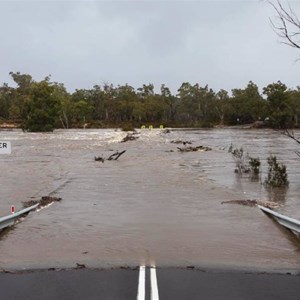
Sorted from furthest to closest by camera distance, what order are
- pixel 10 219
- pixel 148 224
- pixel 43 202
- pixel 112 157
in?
1. pixel 112 157
2. pixel 43 202
3. pixel 148 224
4. pixel 10 219

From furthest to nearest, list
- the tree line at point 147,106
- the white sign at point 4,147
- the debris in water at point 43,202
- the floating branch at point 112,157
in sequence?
1. the tree line at point 147,106
2. the floating branch at point 112,157
3. the debris in water at point 43,202
4. the white sign at point 4,147

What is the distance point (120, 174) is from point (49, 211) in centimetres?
972

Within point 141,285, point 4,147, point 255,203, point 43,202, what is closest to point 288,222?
point 255,203

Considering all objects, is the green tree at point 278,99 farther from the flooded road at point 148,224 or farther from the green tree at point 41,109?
the flooded road at point 148,224

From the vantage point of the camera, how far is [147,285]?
623cm

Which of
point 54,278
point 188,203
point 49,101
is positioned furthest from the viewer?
point 49,101

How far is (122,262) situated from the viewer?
7676 mm

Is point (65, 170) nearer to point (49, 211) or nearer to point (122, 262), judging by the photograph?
point (49, 211)

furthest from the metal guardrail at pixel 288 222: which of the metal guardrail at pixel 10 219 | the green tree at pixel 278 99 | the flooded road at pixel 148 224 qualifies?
the green tree at pixel 278 99

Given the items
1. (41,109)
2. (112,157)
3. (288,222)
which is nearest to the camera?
(288,222)

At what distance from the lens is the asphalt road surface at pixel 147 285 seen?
583 cm

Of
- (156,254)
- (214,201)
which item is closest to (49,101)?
(214,201)

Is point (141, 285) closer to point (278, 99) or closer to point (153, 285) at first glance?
point (153, 285)

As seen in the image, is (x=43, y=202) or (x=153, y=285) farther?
(x=43, y=202)
